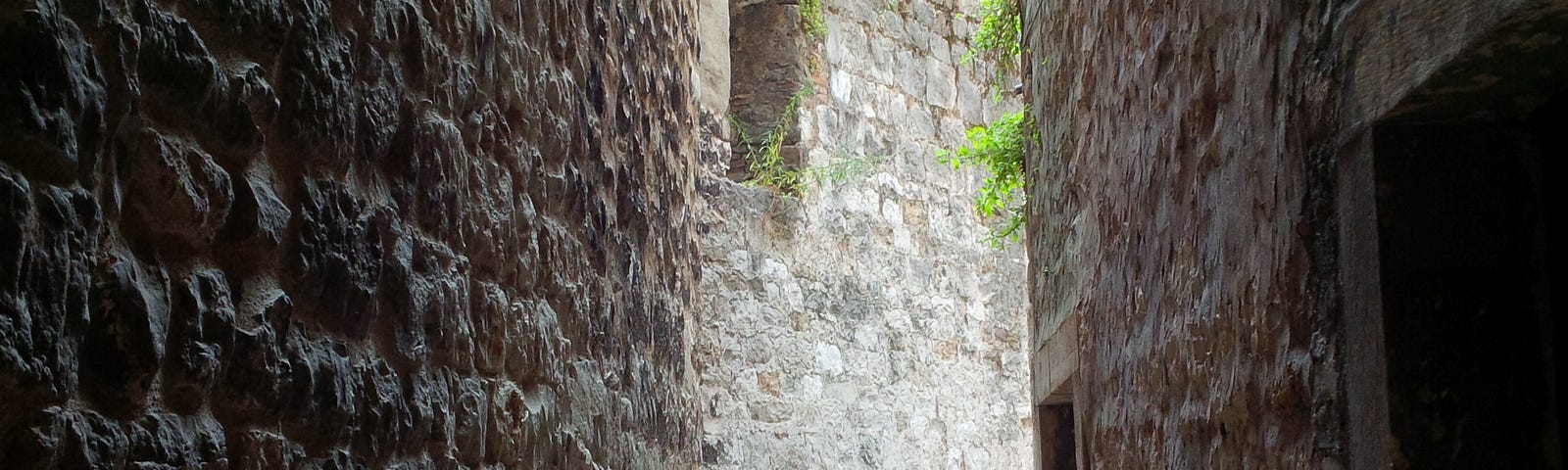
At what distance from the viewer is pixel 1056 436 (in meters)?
4.94

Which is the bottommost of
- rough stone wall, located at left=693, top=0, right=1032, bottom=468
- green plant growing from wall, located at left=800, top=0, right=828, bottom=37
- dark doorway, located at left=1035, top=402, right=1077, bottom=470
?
dark doorway, located at left=1035, top=402, right=1077, bottom=470

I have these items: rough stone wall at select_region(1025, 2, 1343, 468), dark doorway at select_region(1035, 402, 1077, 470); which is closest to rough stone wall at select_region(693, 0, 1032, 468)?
dark doorway at select_region(1035, 402, 1077, 470)

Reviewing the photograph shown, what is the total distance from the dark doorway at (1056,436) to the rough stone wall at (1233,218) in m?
0.92

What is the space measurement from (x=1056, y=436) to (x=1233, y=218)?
269 cm

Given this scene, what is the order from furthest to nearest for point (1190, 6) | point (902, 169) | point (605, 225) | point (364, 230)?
point (902, 169)
point (605, 225)
point (1190, 6)
point (364, 230)

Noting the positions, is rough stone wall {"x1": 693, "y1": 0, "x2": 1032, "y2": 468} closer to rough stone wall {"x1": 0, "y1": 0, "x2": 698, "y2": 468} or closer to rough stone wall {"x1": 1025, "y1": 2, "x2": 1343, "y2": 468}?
rough stone wall {"x1": 1025, "y1": 2, "x2": 1343, "y2": 468}

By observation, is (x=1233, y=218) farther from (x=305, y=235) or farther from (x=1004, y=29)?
(x=1004, y=29)

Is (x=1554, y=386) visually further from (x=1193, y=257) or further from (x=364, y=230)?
(x=364, y=230)

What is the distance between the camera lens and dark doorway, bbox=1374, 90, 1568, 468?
1.69 metres

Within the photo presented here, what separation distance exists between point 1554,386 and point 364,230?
1428mm

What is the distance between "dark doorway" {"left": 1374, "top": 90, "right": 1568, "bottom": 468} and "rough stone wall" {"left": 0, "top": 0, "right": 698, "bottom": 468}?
4.02 ft

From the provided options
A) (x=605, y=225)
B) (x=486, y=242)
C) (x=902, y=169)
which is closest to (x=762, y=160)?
(x=902, y=169)

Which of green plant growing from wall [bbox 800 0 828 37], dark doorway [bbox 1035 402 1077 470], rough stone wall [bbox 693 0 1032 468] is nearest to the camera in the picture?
dark doorway [bbox 1035 402 1077 470]

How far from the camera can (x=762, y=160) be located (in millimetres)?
6855
